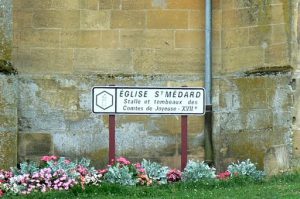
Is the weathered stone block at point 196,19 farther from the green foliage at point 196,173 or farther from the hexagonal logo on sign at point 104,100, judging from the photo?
the green foliage at point 196,173

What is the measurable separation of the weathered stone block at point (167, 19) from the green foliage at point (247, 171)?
8.93ft

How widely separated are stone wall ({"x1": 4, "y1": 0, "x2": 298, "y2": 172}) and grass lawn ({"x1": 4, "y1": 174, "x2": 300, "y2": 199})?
5.27 ft

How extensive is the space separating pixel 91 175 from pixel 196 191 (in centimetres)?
156

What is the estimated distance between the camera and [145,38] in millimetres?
11898

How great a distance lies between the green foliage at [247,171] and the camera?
10.6 m

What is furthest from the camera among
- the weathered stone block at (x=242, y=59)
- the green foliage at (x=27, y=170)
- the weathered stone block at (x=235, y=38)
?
the weathered stone block at (x=235, y=38)

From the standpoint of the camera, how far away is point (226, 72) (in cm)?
1183

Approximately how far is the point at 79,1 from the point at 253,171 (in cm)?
418

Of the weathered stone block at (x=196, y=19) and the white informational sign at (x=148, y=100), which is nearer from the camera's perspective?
the white informational sign at (x=148, y=100)

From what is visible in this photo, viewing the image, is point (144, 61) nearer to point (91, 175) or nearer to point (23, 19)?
point (23, 19)

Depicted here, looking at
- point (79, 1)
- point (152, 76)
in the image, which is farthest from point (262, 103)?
point (79, 1)

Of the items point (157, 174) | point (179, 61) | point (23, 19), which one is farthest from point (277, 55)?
point (23, 19)

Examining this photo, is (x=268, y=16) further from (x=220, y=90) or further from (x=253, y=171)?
(x=253, y=171)

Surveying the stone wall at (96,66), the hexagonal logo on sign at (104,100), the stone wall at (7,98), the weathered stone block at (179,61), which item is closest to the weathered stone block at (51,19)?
the stone wall at (96,66)
